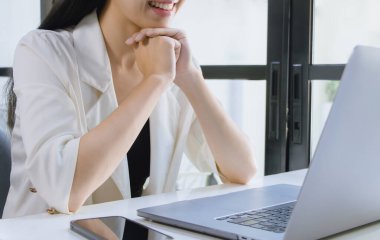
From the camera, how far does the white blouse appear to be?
3.43 feet

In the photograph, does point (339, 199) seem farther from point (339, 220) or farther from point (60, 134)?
point (60, 134)

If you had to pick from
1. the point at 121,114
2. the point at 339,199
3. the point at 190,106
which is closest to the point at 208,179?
the point at 190,106

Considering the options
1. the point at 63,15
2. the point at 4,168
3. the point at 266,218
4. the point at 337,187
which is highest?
the point at 63,15

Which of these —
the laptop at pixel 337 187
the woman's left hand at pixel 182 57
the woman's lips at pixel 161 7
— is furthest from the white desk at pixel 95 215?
the woman's lips at pixel 161 7

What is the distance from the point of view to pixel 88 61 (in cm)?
133

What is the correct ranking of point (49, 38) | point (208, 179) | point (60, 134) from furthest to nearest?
1. point (208, 179)
2. point (49, 38)
3. point (60, 134)

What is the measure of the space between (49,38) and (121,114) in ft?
1.06

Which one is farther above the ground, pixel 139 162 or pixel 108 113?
pixel 108 113

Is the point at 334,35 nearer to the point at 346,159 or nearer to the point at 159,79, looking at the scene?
the point at 159,79

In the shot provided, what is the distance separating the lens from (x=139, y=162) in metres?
1.45

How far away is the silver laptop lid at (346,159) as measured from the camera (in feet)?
2.07

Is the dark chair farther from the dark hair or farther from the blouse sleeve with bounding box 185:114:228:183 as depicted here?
the blouse sleeve with bounding box 185:114:228:183

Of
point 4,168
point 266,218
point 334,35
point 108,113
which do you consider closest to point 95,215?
point 266,218

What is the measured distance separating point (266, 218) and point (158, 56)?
524 mm
